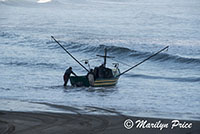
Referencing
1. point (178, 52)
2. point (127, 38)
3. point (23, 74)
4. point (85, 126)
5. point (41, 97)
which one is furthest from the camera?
point (127, 38)

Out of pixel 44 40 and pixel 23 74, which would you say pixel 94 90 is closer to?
pixel 23 74

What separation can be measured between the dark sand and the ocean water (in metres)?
1.59

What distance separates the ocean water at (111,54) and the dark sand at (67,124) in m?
1.59

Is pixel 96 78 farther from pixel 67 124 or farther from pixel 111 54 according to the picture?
pixel 111 54

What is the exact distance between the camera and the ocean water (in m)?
19.5

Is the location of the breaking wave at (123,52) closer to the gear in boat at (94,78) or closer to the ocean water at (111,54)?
the ocean water at (111,54)

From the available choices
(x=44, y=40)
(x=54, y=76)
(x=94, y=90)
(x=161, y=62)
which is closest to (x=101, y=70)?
(x=94, y=90)

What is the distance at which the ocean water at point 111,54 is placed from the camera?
19484 mm

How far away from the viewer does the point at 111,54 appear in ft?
136

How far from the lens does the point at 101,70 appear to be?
23.2 m

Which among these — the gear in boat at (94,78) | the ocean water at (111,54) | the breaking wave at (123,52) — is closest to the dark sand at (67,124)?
the ocean water at (111,54)

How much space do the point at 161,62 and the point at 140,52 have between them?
5126 mm

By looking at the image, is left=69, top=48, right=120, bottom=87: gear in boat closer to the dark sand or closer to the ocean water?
the ocean water

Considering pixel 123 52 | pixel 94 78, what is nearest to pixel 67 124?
pixel 94 78
